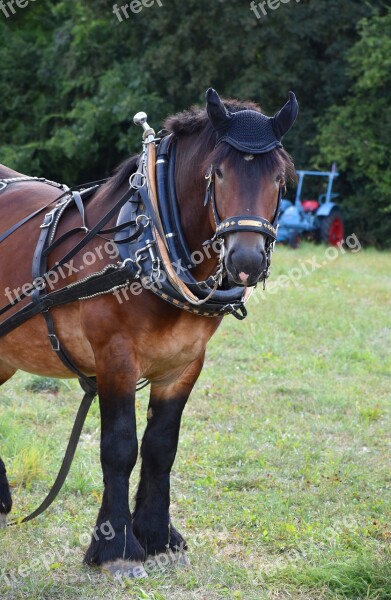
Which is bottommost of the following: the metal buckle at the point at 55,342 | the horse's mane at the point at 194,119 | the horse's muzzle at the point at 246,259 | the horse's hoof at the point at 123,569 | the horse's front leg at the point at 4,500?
the horse's hoof at the point at 123,569

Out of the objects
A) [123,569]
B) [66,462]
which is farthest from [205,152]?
[123,569]

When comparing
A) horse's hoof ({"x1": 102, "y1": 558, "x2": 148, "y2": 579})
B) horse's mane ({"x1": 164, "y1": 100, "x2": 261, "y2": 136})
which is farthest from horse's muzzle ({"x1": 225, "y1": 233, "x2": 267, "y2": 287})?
horse's hoof ({"x1": 102, "y1": 558, "x2": 148, "y2": 579})

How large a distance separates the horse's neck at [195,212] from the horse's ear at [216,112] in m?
0.21

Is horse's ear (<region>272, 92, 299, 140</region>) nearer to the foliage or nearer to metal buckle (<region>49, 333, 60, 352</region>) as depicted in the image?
metal buckle (<region>49, 333, 60, 352</region>)

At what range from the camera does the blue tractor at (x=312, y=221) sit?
16938mm

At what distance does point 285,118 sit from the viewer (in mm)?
3135

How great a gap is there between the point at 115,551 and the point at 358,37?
60.7 feet

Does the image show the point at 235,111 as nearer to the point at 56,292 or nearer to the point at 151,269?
the point at 151,269

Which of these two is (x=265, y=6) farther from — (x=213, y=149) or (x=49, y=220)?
(x=213, y=149)

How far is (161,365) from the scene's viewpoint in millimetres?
3492

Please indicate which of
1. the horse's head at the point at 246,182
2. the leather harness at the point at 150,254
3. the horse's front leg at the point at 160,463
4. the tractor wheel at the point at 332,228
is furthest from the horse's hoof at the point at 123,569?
the tractor wheel at the point at 332,228

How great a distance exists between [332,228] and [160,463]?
49.4ft

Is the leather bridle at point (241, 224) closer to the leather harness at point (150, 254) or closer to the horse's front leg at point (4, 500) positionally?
the leather harness at point (150, 254)

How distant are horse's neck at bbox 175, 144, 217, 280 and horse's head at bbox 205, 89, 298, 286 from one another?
0.38 feet
